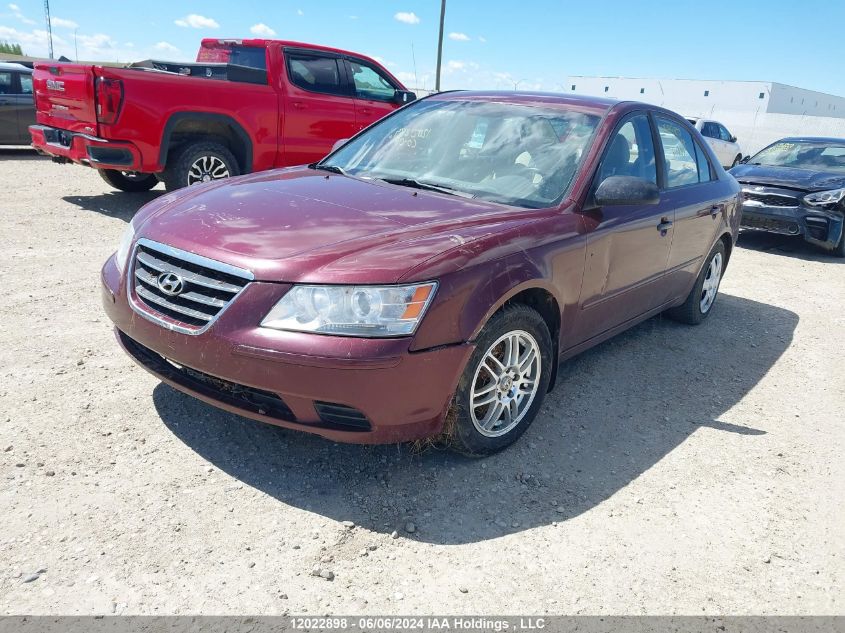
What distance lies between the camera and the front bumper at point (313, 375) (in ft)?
8.29

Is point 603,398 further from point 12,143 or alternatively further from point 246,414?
point 12,143

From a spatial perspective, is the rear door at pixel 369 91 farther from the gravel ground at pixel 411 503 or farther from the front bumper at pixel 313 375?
the front bumper at pixel 313 375

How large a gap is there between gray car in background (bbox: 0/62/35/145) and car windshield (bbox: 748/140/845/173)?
1226cm

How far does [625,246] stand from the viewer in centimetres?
391

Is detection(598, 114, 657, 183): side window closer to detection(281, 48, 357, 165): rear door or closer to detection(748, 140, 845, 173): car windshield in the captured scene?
detection(281, 48, 357, 165): rear door

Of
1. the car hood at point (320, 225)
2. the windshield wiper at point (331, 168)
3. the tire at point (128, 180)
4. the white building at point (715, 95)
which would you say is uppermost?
the white building at point (715, 95)

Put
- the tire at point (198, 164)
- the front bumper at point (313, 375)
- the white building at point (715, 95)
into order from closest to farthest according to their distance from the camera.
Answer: the front bumper at point (313, 375) → the tire at point (198, 164) → the white building at point (715, 95)

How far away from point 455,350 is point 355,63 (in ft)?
23.4

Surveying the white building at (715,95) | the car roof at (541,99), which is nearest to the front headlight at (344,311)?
the car roof at (541,99)

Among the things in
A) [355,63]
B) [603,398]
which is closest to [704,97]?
[355,63]

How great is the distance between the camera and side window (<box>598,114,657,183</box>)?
382 cm

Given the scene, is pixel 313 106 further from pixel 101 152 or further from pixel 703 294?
pixel 703 294

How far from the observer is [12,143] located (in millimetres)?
11859

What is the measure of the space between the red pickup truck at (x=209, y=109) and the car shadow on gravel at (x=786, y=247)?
5491 millimetres
